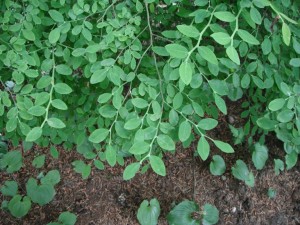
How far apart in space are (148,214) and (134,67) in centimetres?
105

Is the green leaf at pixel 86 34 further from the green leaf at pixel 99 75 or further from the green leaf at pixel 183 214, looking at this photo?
the green leaf at pixel 183 214

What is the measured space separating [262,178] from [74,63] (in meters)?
1.49

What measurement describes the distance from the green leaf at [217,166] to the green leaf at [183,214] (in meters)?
0.22

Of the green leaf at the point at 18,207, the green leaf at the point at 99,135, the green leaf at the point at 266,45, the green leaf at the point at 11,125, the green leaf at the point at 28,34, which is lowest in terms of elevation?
the green leaf at the point at 18,207

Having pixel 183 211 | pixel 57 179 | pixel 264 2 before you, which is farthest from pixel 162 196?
pixel 264 2

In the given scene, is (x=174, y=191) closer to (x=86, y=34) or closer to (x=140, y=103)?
(x=140, y=103)

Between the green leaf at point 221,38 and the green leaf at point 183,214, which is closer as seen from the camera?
the green leaf at point 221,38

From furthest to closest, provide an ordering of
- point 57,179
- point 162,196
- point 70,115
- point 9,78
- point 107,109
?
point 162,196 < point 57,179 < point 70,115 < point 9,78 < point 107,109

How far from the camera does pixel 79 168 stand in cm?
180

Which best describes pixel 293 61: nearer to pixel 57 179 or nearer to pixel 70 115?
pixel 70 115

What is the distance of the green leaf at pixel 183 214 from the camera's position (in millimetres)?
2145

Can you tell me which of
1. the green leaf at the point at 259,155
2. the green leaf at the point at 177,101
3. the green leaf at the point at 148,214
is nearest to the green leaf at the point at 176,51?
the green leaf at the point at 177,101

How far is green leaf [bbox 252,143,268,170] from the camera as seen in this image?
228cm

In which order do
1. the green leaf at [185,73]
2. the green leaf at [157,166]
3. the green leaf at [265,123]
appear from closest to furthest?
the green leaf at [185,73] → the green leaf at [157,166] → the green leaf at [265,123]
